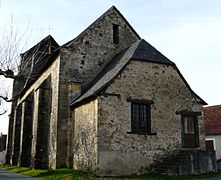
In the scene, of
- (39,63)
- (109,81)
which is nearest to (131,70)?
(109,81)

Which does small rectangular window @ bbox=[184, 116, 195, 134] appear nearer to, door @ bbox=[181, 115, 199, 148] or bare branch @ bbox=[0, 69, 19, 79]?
door @ bbox=[181, 115, 199, 148]

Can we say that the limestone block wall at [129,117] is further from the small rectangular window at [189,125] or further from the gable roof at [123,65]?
the small rectangular window at [189,125]

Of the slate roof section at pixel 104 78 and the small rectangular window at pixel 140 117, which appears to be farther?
the small rectangular window at pixel 140 117

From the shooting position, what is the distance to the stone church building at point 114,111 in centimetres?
1525

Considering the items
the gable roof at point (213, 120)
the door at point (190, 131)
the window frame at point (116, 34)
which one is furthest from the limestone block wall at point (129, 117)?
the gable roof at point (213, 120)

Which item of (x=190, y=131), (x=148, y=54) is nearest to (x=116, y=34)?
(x=148, y=54)

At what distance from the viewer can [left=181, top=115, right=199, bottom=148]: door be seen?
1761 cm

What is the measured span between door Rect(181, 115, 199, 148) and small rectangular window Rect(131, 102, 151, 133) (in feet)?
8.38

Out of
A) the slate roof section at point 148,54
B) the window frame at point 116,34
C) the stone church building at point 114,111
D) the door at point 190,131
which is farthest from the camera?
the window frame at point 116,34

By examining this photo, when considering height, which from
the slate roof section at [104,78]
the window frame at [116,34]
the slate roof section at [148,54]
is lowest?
the slate roof section at [104,78]

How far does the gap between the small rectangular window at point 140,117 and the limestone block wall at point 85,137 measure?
220cm

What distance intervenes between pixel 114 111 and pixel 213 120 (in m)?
17.6

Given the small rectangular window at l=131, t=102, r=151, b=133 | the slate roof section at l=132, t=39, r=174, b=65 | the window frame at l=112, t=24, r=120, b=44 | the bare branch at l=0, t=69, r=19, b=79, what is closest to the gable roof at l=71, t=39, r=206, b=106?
the slate roof section at l=132, t=39, r=174, b=65

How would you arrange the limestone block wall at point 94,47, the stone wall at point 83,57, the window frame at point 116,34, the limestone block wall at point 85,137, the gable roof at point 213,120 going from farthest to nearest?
the gable roof at point 213,120 → the window frame at point 116,34 → the limestone block wall at point 94,47 → the stone wall at point 83,57 → the limestone block wall at point 85,137
